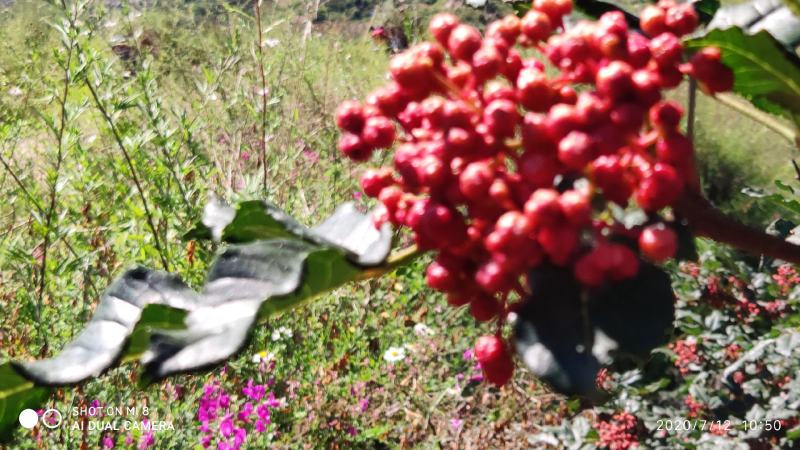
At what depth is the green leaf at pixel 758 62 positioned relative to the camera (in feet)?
1.51

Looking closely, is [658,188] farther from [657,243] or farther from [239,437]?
[239,437]

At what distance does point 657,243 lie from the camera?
1.26 feet

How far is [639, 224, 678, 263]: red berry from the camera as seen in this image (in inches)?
15.0

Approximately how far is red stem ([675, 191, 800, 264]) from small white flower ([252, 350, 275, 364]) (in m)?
1.92

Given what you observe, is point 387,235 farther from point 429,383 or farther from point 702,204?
point 429,383

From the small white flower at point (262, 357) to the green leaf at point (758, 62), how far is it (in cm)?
192

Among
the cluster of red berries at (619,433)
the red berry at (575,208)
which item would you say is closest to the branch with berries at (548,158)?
the red berry at (575,208)

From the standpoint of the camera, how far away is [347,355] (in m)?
2.61

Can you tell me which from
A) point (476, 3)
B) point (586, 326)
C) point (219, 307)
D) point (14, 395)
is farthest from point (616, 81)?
point (476, 3)

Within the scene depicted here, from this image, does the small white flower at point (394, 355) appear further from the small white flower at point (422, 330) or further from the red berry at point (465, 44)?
the red berry at point (465, 44)

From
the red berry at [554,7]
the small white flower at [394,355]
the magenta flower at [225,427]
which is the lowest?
the small white flower at [394,355]

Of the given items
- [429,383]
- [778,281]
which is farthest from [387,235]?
[429,383]

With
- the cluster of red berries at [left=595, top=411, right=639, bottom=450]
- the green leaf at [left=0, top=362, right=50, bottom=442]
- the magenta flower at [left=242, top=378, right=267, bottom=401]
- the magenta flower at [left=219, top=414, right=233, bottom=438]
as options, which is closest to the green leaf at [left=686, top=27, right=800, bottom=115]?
the green leaf at [left=0, top=362, right=50, bottom=442]

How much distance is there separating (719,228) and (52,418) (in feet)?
6.00
